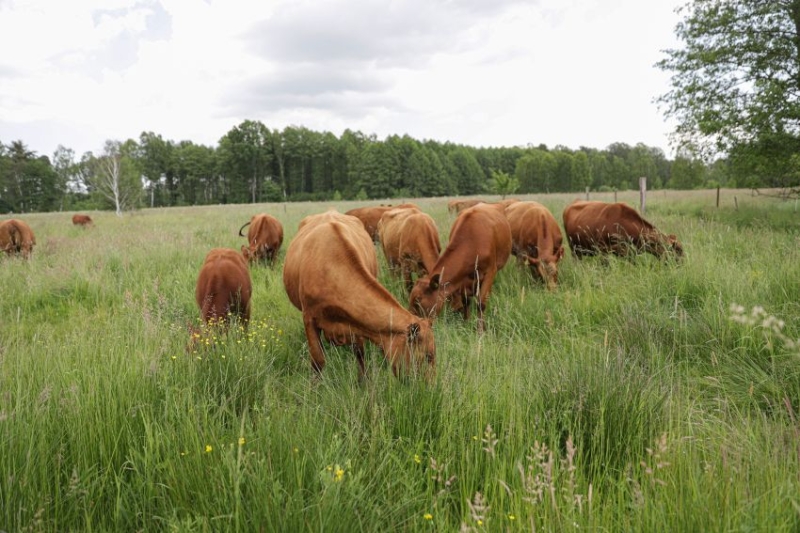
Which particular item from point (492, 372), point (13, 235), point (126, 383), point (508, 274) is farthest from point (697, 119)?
point (13, 235)

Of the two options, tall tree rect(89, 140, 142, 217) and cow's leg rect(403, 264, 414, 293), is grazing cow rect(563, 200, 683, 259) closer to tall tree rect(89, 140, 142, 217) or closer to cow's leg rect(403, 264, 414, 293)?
cow's leg rect(403, 264, 414, 293)

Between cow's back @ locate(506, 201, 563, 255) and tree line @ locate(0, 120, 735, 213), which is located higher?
tree line @ locate(0, 120, 735, 213)

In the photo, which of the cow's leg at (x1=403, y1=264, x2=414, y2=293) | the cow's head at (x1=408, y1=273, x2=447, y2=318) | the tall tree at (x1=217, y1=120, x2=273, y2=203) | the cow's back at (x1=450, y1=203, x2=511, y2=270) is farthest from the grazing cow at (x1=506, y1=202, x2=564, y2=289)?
the tall tree at (x1=217, y1=120, x2=273, y2=203)

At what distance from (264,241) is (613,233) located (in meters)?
7.69

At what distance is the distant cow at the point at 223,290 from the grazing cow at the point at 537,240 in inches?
176

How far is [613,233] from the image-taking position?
8.29 metres

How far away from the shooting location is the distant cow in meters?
4.80

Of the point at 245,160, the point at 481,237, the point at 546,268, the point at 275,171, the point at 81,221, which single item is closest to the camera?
the point at 481,237

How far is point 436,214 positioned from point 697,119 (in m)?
9.66

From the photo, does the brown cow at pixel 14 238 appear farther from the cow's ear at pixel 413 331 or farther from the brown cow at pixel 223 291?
the cow's ear at pixel 413 331

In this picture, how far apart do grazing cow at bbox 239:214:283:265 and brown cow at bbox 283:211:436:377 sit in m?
5.45

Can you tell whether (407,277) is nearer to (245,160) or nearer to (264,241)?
(264,241)

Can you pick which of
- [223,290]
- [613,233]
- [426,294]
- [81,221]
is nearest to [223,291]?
[223,290]

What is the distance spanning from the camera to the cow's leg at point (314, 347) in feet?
12.6
